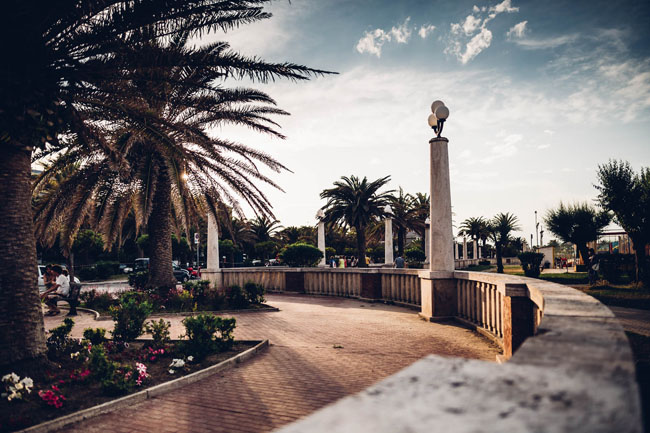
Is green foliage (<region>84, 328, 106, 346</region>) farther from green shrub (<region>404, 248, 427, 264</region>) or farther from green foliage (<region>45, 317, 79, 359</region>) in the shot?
green shrub (<region>404, 248, 427, 264</region>)

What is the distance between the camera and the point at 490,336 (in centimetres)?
768

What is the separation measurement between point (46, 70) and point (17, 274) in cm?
276

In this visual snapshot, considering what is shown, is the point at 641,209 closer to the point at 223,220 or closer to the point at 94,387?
the point at 223,220

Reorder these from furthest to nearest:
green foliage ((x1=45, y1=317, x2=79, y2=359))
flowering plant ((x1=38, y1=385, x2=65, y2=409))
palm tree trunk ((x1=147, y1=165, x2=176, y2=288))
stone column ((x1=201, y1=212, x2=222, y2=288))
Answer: stone column ((x1=201, y1=212, x2=222, y2=288)), palm tree trunk ((x1=147, y1=165, x2=176, y2=288)), green foliage ((x1=45, y1=317, x2=79, y2=359)), flowering plant ((x1=38, y1=385, x2=65, y2=409))

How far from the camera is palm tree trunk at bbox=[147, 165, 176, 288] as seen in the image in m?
13.9

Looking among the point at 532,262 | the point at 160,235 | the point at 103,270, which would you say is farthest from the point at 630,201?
the point at 103,270

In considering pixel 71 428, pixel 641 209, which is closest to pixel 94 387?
pixel 71 428

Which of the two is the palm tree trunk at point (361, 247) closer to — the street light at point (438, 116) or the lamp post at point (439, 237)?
the lamp post at point (439, 237)

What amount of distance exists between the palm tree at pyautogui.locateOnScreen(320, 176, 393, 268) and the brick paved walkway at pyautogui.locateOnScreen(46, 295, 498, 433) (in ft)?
65.7

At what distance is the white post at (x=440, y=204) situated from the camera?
33.7 feet

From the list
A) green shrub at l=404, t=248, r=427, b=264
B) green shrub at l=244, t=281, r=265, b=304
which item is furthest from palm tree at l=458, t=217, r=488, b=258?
green shrub at l=244, t=281, r=265, b=304

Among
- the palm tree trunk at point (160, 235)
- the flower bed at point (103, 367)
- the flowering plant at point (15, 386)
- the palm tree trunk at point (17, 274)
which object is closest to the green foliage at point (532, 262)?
the palm tree trunk at point (160, 235)

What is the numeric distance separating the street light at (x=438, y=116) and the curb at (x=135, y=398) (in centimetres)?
724

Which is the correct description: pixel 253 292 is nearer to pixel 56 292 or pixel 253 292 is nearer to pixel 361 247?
pixel 56 292
